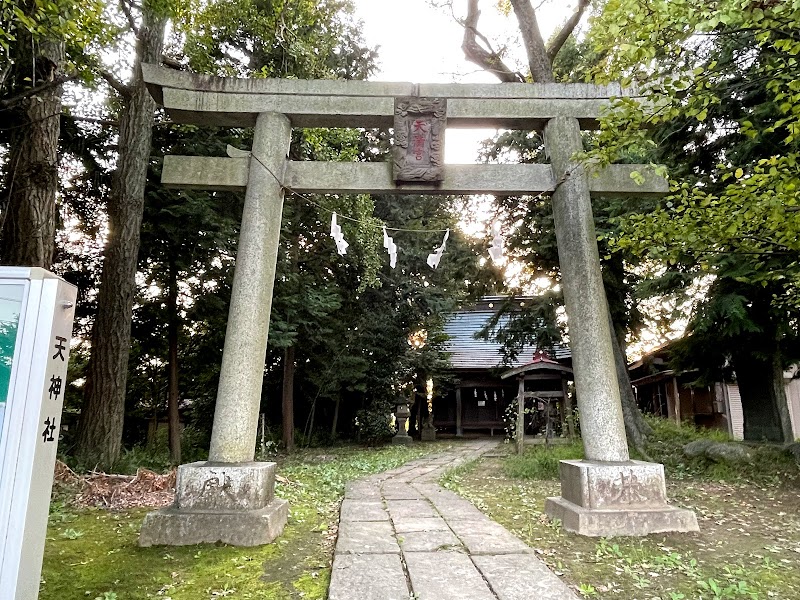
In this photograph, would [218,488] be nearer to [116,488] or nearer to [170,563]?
[170,563]

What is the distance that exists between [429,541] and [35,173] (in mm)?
6216

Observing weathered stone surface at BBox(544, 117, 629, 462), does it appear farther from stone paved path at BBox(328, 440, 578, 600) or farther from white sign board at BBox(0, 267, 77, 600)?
white sign board at BBox(0, 267, 77, 600)

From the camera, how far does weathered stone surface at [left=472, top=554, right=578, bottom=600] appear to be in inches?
112

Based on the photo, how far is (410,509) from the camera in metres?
5.37

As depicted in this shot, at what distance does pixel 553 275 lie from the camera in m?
10.9

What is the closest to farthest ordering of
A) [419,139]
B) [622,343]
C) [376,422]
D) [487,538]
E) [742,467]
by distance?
[487,538], [419,139], [742,467], [622,343], [376,422]

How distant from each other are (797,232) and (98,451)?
8213mm

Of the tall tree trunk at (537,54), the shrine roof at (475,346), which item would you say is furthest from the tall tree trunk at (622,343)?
the shrine roof at (475,346)

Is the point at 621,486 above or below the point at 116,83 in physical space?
below

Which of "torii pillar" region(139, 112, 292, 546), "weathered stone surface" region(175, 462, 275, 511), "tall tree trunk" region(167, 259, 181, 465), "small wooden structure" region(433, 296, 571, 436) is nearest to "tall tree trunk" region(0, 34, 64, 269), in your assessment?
"tall tree trunk" region(167, 259, 181, 465)

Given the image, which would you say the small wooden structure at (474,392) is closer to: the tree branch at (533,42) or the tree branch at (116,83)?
the tree branch at (533,42)

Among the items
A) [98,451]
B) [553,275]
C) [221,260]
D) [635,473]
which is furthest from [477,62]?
[98,451]

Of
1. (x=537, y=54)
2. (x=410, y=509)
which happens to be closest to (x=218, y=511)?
(x=410, y=509)

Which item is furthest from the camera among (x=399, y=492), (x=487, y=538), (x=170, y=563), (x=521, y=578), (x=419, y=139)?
(x=399, y=492)
